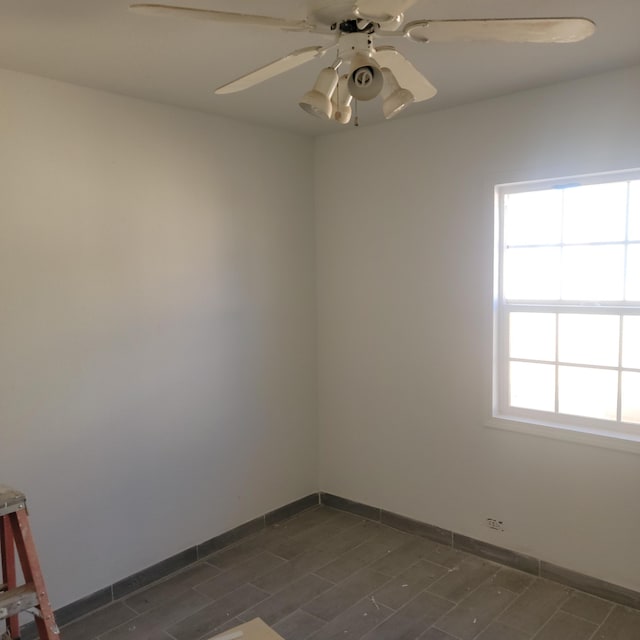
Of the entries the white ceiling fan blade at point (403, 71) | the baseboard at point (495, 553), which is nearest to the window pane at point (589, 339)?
the baseboard at point (495, 553)

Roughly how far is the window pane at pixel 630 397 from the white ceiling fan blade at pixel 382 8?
226 cm

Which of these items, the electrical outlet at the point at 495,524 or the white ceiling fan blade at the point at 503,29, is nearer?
the white ceiling fan blade at the point at 503,29

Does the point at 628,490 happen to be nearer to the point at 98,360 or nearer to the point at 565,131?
the point at 565,131

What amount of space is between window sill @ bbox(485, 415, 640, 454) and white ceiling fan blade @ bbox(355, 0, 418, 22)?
2354 millimetres

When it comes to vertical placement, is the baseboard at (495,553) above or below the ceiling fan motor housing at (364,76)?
below

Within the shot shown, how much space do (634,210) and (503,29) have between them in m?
1.72

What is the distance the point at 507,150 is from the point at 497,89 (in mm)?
323

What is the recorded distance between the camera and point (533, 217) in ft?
10.4

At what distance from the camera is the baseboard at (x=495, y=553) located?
289cm

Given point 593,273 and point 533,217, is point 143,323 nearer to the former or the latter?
point 533,217

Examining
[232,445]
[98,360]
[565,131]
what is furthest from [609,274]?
[98,360]

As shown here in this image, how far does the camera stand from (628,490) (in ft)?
9.31

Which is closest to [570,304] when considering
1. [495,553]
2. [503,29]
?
[495,553]

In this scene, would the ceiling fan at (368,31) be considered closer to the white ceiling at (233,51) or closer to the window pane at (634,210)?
the white ceiling at (233,51)
